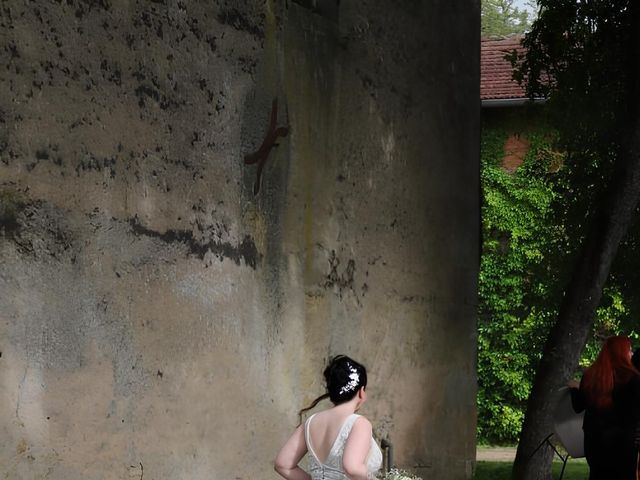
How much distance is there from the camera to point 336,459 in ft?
16.8

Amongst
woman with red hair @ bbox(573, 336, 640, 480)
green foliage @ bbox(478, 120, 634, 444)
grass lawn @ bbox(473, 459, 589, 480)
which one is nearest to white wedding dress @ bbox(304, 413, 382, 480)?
woman with red hair @ bbox(573, 336, 640, 480)

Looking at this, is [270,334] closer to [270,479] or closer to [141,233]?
[270,479]

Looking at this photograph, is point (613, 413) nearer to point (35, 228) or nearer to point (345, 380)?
point (345, 380)

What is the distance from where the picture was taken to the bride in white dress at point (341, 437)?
199 inches

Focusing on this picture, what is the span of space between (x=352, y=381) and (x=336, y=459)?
1.09 feet

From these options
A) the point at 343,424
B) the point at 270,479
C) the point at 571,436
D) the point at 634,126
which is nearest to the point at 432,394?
the point at 571,436

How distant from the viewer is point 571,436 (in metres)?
8.48

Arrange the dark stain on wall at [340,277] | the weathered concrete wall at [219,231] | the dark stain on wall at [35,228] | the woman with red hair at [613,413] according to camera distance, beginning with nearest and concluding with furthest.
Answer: the dark stain on wall at [35,228] → the weathered concrete wall at [219,231] → the woman with red hair at [613,413] → the dark stain on wall at [340,277]

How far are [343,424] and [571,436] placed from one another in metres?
3.79

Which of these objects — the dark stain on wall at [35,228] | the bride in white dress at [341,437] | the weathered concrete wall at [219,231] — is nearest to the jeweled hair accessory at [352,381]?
the bride in white dress at [341,437]

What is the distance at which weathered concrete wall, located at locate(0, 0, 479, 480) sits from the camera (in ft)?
18.6

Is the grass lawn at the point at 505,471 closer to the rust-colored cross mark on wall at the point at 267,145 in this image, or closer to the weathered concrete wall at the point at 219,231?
the weathered concrete wall at the point at 219,231

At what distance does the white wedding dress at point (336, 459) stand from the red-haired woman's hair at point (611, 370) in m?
2.92

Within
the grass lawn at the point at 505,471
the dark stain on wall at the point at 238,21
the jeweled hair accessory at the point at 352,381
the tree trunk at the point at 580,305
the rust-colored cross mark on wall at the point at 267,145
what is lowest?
the grass lawn at the point at 505,471
